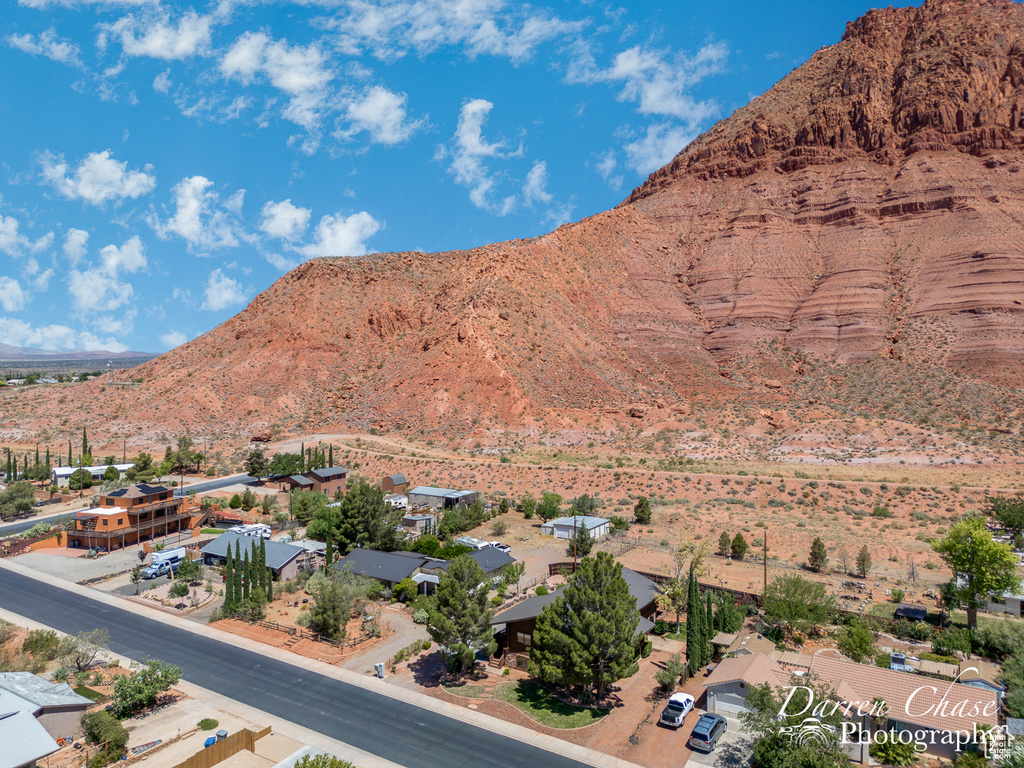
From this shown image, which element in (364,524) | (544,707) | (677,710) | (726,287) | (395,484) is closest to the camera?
(677,710)

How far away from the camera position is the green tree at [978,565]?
104 ft

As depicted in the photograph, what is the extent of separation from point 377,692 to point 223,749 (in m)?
6.67

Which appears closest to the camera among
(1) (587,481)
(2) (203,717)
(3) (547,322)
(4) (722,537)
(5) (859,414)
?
(2) (203,717)

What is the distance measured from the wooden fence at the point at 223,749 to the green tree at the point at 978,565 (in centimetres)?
3311

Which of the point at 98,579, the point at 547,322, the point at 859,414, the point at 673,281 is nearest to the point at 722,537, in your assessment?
the point at 98,579

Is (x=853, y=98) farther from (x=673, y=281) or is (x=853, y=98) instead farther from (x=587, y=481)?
(x=587, y=481)

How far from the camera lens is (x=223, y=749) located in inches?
830

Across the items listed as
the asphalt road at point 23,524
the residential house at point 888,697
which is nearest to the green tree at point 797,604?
the residential house at point 888,697

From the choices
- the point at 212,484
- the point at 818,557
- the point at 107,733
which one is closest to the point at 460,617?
the point at 107,733

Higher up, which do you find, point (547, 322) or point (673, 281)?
point (673, 281)

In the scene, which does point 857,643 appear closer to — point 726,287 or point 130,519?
point 130,519

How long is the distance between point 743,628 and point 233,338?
103019 mm

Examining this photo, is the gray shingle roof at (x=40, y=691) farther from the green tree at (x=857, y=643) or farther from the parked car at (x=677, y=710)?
the green tree at (x=857, y=643)

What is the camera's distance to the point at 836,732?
65.7 ft
